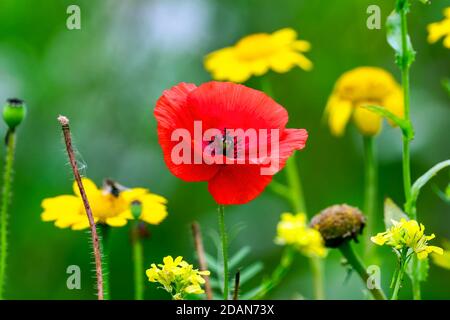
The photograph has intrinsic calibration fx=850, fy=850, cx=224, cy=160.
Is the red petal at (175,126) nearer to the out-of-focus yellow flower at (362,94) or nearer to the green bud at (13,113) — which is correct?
the green bud at (13,113)

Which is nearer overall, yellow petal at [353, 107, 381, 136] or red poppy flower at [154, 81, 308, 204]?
red poppy flower at [154, 81, 308, 204]

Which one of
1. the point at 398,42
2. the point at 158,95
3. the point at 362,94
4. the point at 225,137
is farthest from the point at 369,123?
the point at 158,95

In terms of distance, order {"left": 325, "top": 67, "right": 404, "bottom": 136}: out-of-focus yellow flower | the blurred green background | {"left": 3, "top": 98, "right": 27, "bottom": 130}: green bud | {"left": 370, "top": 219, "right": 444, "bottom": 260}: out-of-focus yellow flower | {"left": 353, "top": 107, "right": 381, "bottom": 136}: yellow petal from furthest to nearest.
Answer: the blurred green background, {"left": 325, "top": 67, "right": 404, "bottom": 136}: out-of-focus yellow flower, {"left": 353, "top": 107, "right": 381, "bottom": 136}: yellow petal, {"left": 3, "top": 98, "right": 27, "bottom": 130}: green bud, {"left": 370, "top": 219, "right": 444, "bottom": 260}: out-of-focus yellow flower

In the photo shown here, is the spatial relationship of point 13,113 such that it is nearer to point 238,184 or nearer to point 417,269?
point 238,184

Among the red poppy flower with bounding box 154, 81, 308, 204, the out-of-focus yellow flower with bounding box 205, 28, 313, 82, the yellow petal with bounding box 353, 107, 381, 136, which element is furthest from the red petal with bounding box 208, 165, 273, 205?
the out-of-focus yellow flower with bounding box 205, 28, 313, 82

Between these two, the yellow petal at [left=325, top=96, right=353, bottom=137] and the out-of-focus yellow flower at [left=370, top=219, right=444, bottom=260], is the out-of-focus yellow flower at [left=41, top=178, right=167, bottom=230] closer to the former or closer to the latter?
the out-of-focus yellow flower at [left=370, top=219, right=444, bottom=260]

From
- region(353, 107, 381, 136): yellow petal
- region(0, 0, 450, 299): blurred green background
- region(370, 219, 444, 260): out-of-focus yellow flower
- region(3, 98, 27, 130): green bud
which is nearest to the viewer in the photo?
region(370, 219, 444, 260): out-of-focus yellow flower

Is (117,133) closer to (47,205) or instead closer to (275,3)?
(275,3)
